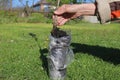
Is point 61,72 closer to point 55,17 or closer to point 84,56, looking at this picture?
point 55,17

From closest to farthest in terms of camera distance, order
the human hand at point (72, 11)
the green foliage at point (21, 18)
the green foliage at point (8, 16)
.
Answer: the human hand at point (72, 11), the green foliage at point (8, 16), the green foliage at point (21, 18)

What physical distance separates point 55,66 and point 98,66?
4.88 ft

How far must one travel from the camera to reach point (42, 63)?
6.85m

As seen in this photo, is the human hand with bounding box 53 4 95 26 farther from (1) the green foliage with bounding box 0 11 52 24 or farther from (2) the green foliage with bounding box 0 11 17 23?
(1) the green foliage with bounding box 0 11 52 24

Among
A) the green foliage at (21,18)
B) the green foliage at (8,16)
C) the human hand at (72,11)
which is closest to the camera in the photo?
the human hand at (72,11)

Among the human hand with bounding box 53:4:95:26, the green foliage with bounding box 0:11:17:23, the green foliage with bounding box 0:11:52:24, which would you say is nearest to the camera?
the human hand with bounding box 53:4:95:26

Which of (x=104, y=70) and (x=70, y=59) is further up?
(x=70, y=59)

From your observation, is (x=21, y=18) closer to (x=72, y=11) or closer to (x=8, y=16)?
(x=8, y=16)

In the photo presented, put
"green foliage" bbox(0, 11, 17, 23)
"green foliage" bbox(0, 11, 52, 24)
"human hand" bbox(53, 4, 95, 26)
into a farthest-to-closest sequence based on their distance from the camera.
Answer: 1. "green foliage" bbox(0, 11, 52, 24)
2. "green foliage" bbox(0, 11, 17, 23)
3. "human hand" bbox(53, 4, 95, 26)

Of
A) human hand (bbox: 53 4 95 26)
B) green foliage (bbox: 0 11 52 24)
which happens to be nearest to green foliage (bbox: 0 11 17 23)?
green foliage (bbox: 0 11 52 24)

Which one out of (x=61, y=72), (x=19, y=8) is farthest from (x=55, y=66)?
(x=19, y=8)

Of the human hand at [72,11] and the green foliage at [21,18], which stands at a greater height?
the human hand at [72,11]

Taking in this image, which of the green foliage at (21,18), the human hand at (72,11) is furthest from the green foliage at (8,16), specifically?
the human hand at (72,11)

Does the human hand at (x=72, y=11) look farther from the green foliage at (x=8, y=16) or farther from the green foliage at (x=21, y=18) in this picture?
the green foliage at (x=21, y=18)
